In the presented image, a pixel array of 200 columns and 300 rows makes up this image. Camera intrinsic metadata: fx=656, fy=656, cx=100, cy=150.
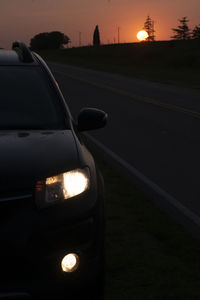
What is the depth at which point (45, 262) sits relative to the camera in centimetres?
378

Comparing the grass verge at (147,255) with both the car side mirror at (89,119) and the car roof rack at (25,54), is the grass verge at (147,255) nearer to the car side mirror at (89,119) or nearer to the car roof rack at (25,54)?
the car side mirror at (89,119)

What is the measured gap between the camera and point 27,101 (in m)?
5.39

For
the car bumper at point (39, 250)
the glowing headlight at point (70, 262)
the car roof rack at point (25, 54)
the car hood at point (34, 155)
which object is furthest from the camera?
the car roof rack at point (25, 54)

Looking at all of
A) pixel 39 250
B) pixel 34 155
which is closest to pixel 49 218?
pixel 39 250

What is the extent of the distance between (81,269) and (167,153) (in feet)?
28.7

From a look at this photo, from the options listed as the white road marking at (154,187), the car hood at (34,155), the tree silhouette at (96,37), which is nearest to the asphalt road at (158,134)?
the white road marking at (154,187)

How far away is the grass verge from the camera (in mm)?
5023

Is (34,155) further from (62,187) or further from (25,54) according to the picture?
(25,54)

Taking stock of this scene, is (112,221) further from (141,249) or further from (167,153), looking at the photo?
(167,153)

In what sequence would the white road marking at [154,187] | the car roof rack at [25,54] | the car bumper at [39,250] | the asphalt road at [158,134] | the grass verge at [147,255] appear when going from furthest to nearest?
the asphalt road at [158,134] → the white road marking at [154,187] → the car roof rack at [25,54] → the grass verge at [147,255] → the car bumper at [39,250]

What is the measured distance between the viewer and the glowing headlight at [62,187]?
391cm

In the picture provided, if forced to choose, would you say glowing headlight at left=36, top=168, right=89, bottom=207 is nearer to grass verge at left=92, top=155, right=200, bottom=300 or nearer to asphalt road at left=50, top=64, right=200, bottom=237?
Answer: grass verge at left=92, top=155, right=200, bottom=300

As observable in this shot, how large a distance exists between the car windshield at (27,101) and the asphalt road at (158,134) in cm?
296

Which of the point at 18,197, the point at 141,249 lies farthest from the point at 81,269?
the point at 141,249
